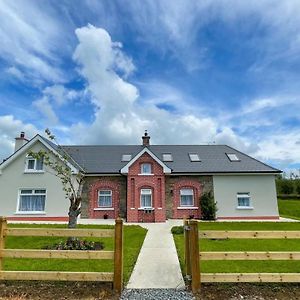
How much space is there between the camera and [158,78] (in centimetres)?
1440

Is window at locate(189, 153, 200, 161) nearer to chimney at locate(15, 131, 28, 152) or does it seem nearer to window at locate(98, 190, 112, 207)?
window at locate(98, 190, 112, 207)

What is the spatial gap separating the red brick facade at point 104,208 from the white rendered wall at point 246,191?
7.96 m

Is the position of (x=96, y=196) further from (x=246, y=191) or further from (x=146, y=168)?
(x=246, y=191)

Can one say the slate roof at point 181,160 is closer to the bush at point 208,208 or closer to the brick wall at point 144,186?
the brick wall at point 144,186

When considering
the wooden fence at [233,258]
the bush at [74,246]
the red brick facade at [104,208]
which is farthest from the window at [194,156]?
the wooden fence at [233,258]

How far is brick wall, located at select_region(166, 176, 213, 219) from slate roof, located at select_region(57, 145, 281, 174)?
2.20 feet

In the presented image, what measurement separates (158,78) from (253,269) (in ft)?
33.9

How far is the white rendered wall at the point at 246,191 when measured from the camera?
70.4 feet

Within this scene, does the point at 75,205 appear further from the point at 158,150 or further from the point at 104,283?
the point at 158,150

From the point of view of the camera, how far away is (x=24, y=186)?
20.4m

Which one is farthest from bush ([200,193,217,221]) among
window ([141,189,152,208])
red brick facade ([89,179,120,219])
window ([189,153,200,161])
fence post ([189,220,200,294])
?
fence post ([189,220,200,294])

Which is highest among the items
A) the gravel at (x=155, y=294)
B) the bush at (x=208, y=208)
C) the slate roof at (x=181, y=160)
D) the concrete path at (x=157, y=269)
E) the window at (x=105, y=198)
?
the slate roof at (x=181, y=160)

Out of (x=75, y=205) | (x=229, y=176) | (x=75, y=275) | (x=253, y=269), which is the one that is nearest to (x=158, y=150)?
(x=229, y=176)

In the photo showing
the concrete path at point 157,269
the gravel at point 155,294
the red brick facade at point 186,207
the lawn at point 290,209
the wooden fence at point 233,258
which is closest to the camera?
the gravel at point 155,294
